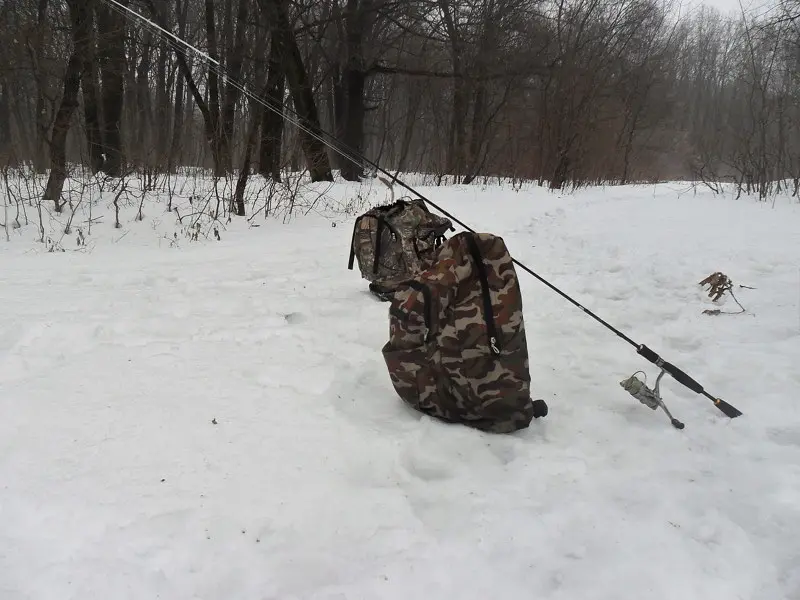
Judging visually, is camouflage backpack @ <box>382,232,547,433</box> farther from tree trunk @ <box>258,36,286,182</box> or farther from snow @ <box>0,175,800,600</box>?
tree trunk @ <box>258,36,286,182</box>

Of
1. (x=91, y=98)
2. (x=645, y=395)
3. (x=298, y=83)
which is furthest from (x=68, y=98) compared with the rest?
(x=645, y=395)

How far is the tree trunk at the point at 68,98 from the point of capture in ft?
17.9

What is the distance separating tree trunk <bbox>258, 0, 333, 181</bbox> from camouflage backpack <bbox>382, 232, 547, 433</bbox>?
335 centimetres

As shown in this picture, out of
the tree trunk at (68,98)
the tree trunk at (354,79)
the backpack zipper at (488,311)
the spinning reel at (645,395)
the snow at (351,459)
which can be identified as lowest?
the snow at (351,459)

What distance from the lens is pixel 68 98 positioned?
560cm

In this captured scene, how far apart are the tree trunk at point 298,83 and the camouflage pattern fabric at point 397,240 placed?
179cm

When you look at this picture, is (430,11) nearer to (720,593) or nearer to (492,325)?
(492,325)

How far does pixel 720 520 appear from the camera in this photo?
142 cm

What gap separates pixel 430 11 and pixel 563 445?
11363mm

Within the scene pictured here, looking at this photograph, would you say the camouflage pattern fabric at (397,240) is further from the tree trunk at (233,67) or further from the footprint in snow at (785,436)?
the tree trunk at (233,67)

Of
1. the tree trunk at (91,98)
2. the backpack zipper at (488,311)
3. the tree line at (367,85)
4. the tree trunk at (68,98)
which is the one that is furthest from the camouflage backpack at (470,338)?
the tree trunk at (91,98)

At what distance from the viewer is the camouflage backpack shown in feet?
6.07

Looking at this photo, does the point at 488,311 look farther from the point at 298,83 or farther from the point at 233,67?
the point at 298,83

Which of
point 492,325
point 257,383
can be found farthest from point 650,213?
point 257,383
